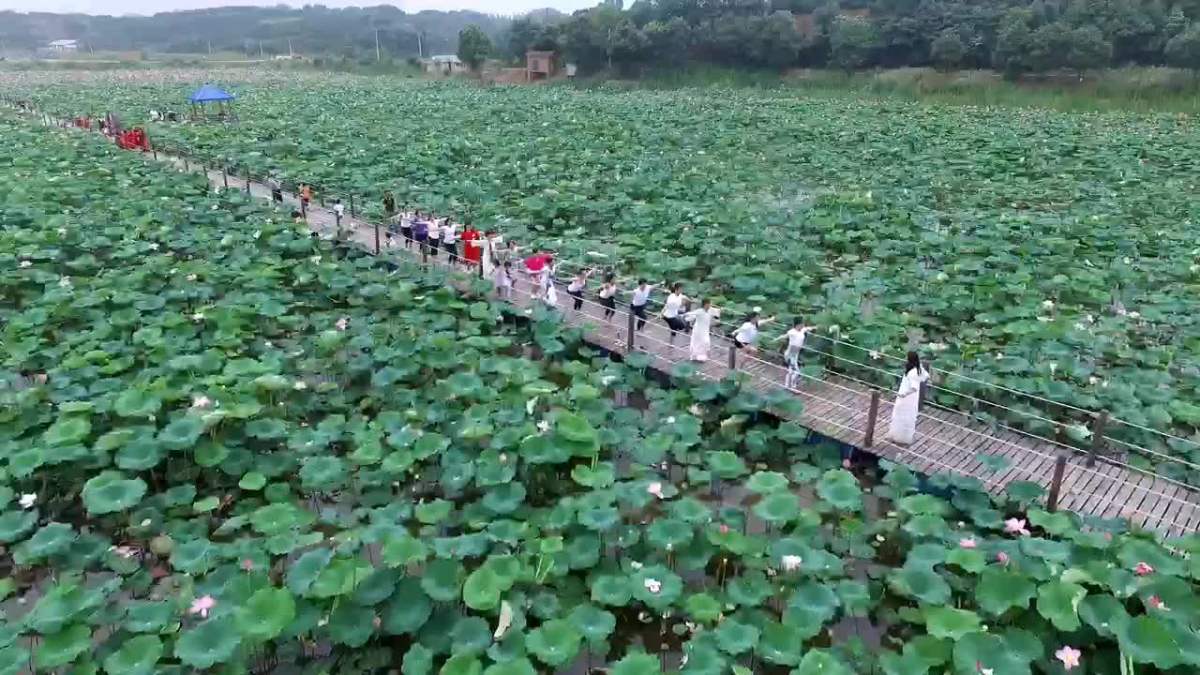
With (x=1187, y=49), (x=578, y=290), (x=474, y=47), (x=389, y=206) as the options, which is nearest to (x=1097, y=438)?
(x=578, y=290)

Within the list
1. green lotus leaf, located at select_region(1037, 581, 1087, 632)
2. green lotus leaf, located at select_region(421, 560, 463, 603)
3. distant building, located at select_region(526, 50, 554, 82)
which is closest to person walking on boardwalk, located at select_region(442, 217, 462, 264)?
green lotus leaf, located at select_region(421, 560, 463, 603)

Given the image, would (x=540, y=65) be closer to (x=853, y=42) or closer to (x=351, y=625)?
(x=853, y=42)

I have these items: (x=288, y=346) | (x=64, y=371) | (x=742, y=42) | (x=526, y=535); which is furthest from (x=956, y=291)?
(x=742, y=42)

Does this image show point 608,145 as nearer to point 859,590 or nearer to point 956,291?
point 956,291

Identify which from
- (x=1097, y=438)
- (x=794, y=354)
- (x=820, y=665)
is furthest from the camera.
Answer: (x=794, y=354)

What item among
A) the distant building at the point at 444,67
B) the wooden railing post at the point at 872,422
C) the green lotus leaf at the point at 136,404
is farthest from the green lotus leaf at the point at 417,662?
the distant building at the point at 444,67

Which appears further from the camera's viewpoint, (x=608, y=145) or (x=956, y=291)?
(x=608, y=145)

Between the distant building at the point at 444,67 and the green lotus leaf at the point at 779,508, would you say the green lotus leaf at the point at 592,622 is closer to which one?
the green lotus leaf at the point at 779,508
